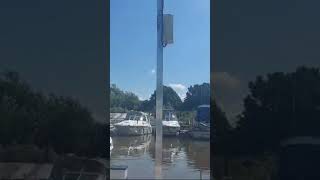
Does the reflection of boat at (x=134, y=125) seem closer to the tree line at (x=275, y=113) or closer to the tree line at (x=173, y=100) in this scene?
the tree line at (x=173, y=100)

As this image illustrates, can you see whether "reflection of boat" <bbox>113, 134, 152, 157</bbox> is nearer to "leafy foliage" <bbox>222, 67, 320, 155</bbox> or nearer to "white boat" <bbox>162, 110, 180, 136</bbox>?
"white boat" <bbox>162, 110, 180, 136</bbox>

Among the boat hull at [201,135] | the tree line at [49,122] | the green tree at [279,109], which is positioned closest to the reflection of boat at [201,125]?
the boat hull at [201,135]

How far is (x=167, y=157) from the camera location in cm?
307

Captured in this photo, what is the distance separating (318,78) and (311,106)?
0.18 meters

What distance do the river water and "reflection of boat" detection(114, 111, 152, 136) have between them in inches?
1.5

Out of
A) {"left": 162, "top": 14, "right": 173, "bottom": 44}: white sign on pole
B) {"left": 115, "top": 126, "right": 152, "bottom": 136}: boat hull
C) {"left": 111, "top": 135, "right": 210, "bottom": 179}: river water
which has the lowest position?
{"left": 111, "top": 135, "right": 210, "bottom": 179}: river water

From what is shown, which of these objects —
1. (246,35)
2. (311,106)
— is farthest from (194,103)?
(311,106)

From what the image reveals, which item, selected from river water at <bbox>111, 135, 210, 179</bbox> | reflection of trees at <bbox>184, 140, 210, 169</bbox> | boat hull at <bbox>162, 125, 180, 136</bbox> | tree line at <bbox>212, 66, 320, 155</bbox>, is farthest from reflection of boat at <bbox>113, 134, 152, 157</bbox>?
tree line at <bbox>212, 66, 320, 155</bbox>

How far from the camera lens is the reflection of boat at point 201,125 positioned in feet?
10.1

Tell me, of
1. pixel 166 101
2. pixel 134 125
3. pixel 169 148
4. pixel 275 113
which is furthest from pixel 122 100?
pixel 275 113

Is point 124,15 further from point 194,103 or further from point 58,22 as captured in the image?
point 194,103

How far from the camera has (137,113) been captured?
3.07 metres

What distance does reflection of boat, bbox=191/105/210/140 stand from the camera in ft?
10.1

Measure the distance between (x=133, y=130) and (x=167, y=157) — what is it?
0.89ft
